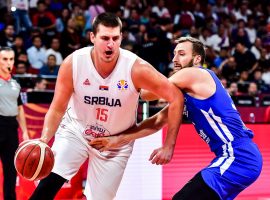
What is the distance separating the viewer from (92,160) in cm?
477

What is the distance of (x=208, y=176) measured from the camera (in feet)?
13.1

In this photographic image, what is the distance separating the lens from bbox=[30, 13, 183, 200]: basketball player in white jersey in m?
4.30

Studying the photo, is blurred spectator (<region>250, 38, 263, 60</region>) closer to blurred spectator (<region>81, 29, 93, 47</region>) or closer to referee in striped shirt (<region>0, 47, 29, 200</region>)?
blurred spectator (<region>81, 29, 93, 47</region>)

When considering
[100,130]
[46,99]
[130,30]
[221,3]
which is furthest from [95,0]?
[100,130]

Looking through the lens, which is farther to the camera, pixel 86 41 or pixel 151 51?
pixel 86 41

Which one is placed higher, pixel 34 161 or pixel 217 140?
pixel 217 140

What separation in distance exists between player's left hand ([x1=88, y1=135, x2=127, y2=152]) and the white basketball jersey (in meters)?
0.07

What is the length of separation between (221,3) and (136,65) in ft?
42.6

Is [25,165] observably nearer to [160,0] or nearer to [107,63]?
[107,63]

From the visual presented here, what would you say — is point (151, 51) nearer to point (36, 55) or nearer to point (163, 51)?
point (163, 51)

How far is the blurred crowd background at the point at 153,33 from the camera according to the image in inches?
459

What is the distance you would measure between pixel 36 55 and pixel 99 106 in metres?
7.45

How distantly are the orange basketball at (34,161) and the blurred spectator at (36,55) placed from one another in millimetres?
7542

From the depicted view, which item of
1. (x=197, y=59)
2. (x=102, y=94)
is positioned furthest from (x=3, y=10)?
(x=197, y=59)
